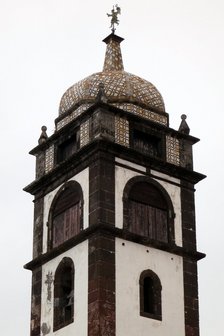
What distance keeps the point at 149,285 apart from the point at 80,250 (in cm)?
308

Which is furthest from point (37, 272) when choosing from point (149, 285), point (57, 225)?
point (149, 285)

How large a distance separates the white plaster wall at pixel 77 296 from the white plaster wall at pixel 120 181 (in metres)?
1.66

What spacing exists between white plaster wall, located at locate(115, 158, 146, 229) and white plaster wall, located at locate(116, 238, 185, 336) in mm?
1003

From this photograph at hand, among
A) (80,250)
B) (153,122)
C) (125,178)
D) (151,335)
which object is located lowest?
(151,335)

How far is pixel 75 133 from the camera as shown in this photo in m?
49.7

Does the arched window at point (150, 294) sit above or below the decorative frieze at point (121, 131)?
below

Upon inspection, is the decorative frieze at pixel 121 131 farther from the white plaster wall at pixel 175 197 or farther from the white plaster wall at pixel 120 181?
the white plaster wall at pixel 175 197

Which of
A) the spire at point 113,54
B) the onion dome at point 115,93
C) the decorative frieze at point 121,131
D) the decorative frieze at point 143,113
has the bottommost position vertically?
the decorative frieze at point 121,131

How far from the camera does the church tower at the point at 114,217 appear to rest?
4562 centimetres

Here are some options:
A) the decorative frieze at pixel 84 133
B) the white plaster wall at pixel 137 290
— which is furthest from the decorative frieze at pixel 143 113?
the white plaster wall at pixel 137 290

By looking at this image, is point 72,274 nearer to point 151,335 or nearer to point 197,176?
point 151,335

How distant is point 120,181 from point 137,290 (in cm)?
456

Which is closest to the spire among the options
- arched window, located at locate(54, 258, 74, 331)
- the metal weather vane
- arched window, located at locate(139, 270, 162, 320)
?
the metal weather vane

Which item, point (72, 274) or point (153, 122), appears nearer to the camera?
point (72, 274)
